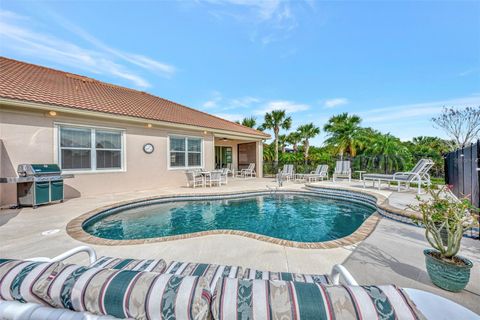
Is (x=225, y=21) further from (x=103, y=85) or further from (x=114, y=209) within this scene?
(x=114, y=209)

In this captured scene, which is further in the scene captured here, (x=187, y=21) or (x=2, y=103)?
(x=187, y=21)

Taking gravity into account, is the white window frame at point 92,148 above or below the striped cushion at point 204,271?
above

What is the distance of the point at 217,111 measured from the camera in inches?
858

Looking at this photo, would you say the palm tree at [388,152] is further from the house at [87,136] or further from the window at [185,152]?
the window at [185,152]

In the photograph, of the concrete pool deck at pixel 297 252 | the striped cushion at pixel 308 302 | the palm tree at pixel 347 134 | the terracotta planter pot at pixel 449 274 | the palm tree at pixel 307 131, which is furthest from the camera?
the palm tree at pixel 307 131

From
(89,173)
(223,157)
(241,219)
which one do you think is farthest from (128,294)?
(223,157)

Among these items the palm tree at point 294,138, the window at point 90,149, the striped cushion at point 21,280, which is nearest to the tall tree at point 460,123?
the palm tree at point 294,138

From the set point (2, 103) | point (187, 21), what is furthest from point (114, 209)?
point (187, 21)

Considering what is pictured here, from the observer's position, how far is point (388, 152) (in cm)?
1470

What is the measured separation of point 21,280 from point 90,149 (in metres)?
8.07

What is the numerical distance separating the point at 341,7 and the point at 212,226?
363 inches

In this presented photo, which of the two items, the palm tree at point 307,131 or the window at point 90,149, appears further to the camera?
the palm tree at point 307,131

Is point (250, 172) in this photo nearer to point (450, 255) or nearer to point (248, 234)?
point (248, 234)

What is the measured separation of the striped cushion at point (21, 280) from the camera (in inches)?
41.5
